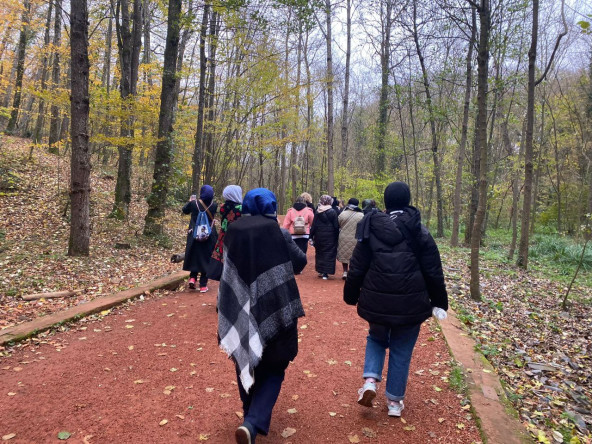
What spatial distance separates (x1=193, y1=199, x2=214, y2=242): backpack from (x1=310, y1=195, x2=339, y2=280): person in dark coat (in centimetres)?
286

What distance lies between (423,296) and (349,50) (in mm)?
20293

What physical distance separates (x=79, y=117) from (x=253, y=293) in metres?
7.16

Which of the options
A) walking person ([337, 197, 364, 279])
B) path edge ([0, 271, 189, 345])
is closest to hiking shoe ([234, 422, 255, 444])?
Result: path edge ([0, 271, 189, 345])

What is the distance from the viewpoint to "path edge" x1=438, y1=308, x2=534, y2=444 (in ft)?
9.84

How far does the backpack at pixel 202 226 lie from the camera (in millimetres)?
6861

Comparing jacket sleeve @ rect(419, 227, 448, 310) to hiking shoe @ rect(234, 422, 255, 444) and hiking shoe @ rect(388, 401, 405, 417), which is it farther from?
hiking shoe @ rect(234, 422, 255, 444)

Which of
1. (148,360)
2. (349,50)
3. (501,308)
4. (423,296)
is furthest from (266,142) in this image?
(423,296)

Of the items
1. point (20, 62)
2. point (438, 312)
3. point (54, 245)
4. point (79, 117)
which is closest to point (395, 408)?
point (438, 312)

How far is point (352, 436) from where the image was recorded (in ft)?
10.1

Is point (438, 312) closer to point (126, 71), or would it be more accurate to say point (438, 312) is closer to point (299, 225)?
point (299, 225)

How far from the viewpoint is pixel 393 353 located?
3.25 meters

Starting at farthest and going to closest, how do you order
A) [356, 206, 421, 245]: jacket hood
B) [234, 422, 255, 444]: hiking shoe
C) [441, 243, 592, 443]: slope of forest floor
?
[441, 243, 592, 443]: slope of forest floor
[356, 206, 421, 245]: jacket hood
[234, 422, 255, 444]: hiking shoe

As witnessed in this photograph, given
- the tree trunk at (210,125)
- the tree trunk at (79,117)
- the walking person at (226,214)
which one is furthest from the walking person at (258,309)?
the tree trunk at (210,125)

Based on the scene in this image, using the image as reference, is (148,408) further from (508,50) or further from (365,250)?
(508,50)
